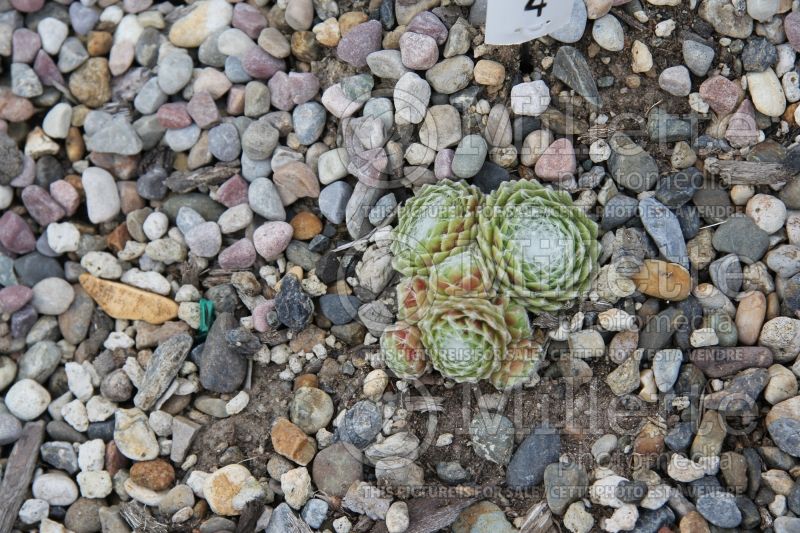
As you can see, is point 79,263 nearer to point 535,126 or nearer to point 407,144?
point 407,144

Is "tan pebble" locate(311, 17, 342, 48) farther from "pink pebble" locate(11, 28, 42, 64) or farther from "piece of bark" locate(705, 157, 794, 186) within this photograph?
"piece of bark" locate(705, 157, 794, 186)

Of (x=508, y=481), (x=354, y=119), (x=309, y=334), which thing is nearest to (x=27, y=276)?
(x=309, y=334)

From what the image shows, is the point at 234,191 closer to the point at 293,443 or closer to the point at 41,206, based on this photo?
the point at 41,206

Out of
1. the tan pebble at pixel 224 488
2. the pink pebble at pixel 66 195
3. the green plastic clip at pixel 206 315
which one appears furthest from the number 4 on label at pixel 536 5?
the pink pebble at pixel 66 195

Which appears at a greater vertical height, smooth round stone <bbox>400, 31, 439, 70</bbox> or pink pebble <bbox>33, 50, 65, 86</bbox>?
smooth round stone <bbox>400, 31, 439, 70</bbox>

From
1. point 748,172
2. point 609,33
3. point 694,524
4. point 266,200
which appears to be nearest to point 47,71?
point 266,200

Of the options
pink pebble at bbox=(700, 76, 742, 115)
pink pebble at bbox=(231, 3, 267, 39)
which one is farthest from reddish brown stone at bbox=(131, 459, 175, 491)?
pink pebble at bbox=(700, 76, 742, 115)

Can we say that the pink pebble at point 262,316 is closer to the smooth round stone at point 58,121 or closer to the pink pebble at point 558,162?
the pink pebble at point 558,162
